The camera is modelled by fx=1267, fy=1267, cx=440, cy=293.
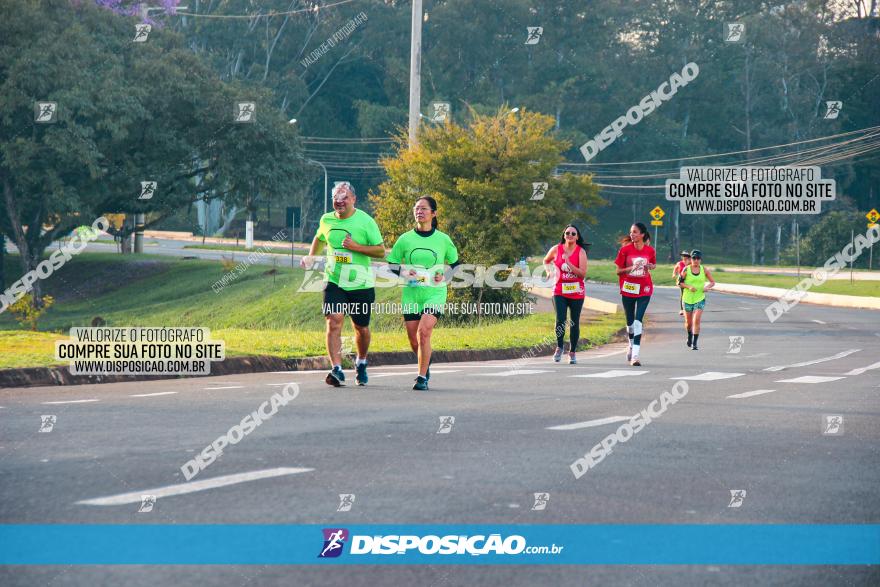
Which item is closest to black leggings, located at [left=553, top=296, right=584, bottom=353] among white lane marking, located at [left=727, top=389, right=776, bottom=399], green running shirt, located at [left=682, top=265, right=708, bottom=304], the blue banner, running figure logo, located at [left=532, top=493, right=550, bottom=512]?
white lane marking, located at [left=727, top=389, right=776, bottom=399]

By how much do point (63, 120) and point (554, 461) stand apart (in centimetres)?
3857

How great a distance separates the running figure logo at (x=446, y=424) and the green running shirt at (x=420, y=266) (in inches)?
126

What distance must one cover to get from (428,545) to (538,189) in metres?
25.8

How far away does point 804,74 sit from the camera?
296 feet

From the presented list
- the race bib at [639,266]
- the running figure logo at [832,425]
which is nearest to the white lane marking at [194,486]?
the running figure logo at [832,425]

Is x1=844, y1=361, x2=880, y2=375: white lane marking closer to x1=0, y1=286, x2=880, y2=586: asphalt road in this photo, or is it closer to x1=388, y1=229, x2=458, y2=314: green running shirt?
x1=0, y1=286, x2=880, y2=586: asphalt road

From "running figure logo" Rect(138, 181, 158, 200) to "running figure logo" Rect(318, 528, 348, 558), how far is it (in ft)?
145

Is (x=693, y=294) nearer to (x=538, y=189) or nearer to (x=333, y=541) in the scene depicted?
(x=538, y=189)

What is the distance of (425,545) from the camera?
564 cm

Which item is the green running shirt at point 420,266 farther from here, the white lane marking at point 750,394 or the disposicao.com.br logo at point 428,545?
the disposicao.com.br logo at point 428,545

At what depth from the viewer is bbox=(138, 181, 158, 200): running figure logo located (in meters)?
48.4

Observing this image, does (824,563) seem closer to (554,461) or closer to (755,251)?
(554,461)

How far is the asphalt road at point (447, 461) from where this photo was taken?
5402 mm

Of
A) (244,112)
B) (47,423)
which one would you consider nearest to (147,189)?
(244,112)
